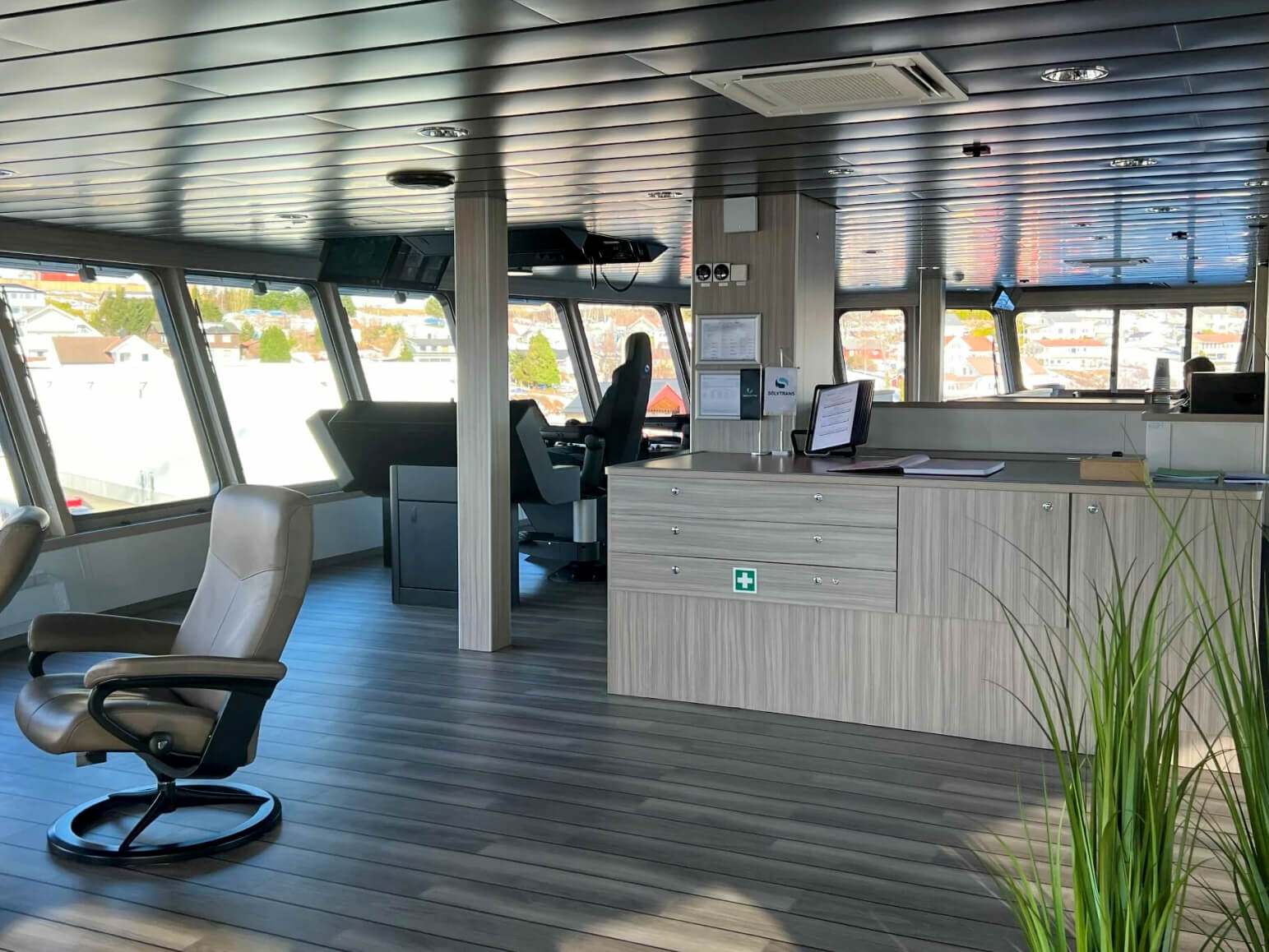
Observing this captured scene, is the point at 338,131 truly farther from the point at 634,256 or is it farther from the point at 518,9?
the point at 634,256

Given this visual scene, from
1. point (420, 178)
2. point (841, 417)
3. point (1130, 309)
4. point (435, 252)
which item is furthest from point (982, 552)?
point (1130, 309)

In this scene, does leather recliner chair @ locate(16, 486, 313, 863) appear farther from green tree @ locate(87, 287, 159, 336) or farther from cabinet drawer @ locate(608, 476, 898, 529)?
green tree @ locate(87, 287, 159, 336)

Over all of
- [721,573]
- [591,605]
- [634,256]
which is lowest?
[591,605]

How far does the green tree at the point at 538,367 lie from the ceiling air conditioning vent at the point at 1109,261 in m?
5.29

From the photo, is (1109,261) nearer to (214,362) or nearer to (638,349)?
(638,349)

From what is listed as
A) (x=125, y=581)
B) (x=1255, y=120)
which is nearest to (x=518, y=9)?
(x=1255, y=120)

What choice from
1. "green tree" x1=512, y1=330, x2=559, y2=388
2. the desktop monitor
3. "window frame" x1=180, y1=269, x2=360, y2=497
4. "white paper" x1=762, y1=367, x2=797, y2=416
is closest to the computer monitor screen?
"white paper" x1=762, y1=367, x2=797, y2=416

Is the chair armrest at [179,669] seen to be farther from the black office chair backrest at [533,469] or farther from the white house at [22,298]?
the white house at [22,298]

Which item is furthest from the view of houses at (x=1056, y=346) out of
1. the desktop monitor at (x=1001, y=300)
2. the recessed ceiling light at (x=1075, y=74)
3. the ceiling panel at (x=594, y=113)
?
the recessed ceiling light at (x=1075, y=74)

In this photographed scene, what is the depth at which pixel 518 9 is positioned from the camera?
300cm

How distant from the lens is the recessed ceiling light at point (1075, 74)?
3.59 m

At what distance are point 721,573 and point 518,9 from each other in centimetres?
266

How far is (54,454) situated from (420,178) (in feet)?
11.4

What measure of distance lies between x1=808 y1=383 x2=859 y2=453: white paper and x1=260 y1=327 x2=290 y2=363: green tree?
17.3ft
